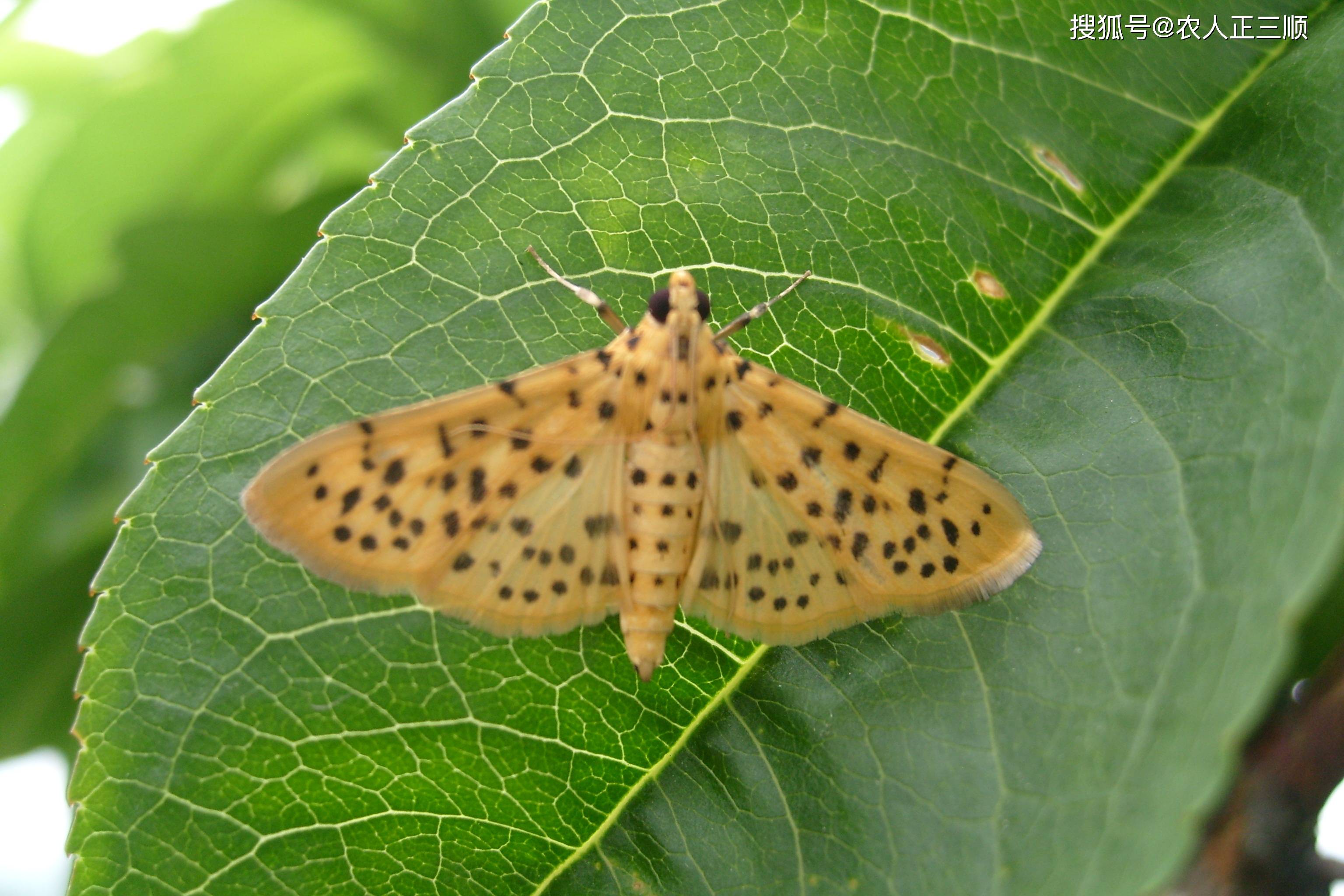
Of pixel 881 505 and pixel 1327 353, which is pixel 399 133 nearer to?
pixel 881 505

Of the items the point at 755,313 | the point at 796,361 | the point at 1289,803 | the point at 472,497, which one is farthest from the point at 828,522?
the point at 1289,803

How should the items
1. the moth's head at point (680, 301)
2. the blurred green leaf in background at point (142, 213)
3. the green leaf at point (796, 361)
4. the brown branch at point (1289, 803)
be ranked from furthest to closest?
the blurred green leaf in background at point (142, 213) → the moth's head at point (680, 301) → the green leaf at point (796, 361) → the brown branch at point (1289, 803)

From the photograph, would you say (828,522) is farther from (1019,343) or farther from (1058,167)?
(1058,167)

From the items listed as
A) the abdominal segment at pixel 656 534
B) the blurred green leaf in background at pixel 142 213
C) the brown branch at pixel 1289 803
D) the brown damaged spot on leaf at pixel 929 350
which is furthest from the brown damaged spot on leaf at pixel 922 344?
the blurred green leaf in background at pixel 142 213

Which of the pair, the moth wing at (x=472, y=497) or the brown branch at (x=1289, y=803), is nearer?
the brown branch at (x=1289, y=803)

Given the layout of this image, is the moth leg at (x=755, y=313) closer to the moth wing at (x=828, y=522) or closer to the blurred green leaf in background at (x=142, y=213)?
the moth wing at (x=828, y=522)

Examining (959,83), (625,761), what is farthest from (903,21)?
(625,761)

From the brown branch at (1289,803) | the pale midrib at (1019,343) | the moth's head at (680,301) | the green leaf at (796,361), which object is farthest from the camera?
the moth's head at (680,301)
